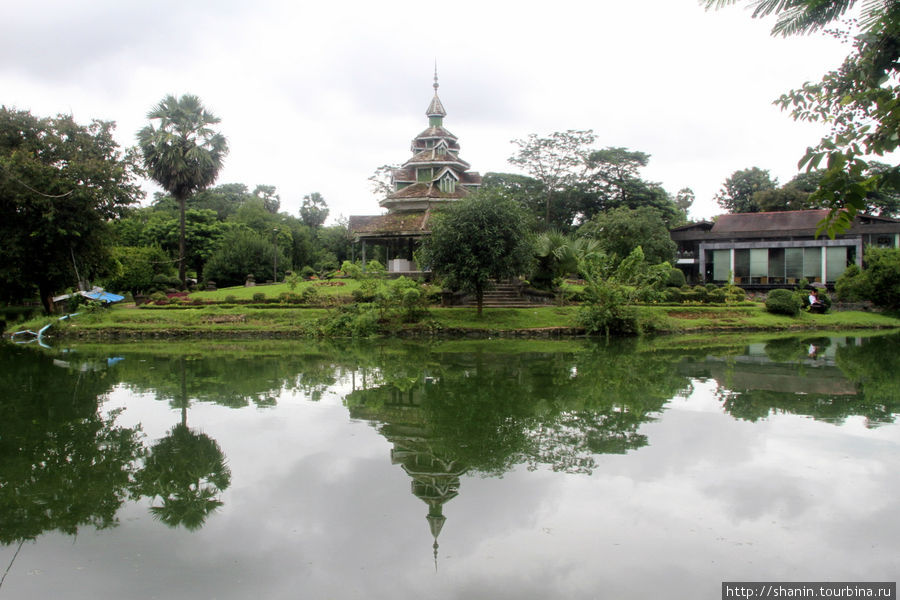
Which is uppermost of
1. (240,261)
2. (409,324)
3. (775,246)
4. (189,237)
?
(189,237)

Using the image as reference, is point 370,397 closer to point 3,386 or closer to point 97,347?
point 3,386

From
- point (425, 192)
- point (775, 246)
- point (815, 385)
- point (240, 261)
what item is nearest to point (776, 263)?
point (775, 246)

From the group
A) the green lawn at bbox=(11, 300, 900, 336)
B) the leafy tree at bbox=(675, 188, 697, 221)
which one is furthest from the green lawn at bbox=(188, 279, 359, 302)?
the leafy tree at bbox=(675, 188, 697, 221)

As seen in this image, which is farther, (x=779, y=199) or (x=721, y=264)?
(x=779, y=199)

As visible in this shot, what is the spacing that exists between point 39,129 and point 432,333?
66.3ft

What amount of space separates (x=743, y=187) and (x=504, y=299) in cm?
3677

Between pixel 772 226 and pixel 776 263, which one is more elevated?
pixel 772 226

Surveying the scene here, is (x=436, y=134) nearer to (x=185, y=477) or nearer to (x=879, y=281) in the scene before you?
(x=879, y=281)

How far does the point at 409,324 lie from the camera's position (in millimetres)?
26172

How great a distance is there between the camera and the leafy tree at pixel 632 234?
37.2m

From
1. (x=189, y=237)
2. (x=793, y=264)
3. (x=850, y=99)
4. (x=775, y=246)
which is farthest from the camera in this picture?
(x=189, y=237)

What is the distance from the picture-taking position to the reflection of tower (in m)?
6.09

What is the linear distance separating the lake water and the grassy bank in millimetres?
11928

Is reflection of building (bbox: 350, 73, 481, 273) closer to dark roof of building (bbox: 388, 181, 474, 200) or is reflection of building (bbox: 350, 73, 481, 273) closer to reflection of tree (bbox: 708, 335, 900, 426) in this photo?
dark roof of building (bbox: 388, 181, 474, 200)
